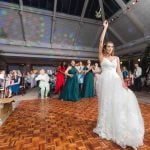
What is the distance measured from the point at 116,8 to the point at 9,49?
25.8 feet

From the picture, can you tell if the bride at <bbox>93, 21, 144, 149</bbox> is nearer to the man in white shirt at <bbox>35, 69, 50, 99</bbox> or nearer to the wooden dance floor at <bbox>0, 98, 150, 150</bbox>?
the wooden dance floor at <bbox>0, 98, 150, 150</bbox>

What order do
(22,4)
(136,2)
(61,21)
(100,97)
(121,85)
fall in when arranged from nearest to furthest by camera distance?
1. (121,85)
2. (100,97)
3. (136,2)
4. (22,4)
5. (61,21)

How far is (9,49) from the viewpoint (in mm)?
13055

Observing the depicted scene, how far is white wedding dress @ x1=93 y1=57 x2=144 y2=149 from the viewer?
2305 mm

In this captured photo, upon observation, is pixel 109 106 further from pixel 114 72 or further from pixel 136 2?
pixel 136 2

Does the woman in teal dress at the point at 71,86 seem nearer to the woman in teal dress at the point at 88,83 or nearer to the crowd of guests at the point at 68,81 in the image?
the crowd of guests at the point at 68,81

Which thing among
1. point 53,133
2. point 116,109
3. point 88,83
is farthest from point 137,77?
point 53,133

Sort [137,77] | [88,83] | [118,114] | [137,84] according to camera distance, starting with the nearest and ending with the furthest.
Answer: [118,114] < [88,83] < [137,77] < [137,84]

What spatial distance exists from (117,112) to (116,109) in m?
0.04

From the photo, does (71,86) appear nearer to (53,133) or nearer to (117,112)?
(53,133)

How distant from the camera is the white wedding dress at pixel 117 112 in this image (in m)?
2.30

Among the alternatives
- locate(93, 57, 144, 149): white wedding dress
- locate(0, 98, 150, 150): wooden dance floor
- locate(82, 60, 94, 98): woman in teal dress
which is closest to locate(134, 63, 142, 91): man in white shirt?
locate(82, 60, 94, 98): woman in teal dress

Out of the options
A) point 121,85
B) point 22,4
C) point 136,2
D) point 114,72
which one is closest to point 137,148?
point 121,85

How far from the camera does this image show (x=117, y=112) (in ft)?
8.04
